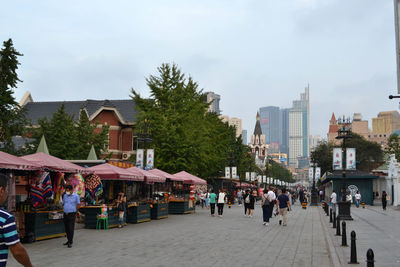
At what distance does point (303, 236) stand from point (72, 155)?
30.7 meters

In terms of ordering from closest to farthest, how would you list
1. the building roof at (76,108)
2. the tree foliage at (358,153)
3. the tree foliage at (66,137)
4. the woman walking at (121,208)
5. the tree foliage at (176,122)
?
the woman walking at (121,208), the tree foliage at (176,122), the tree foliage at (66,137), the building roof at (76,108), the tree foliage at (358,153)

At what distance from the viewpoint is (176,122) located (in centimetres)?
4081

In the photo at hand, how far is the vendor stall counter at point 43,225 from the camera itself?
14.8m

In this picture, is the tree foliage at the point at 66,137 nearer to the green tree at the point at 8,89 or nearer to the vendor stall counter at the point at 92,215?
the green tree at the point at 8,89

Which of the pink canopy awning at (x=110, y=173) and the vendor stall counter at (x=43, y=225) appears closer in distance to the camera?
the vendor stall counter at (x=43, y=225)

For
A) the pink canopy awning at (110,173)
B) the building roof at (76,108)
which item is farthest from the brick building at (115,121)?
the pink canopy awning at (110,173)

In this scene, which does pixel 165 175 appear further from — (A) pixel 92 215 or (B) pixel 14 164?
(B) pixel 14 164

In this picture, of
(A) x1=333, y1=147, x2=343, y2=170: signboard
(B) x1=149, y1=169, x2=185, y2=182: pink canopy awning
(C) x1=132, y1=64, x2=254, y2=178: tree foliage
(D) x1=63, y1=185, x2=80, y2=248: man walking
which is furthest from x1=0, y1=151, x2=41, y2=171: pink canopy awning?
(A) x1=333, y1=147, x2=343, y2=170: signboard

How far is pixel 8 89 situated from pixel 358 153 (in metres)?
68.1

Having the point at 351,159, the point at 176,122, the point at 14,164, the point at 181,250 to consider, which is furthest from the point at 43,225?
the point at 351,159

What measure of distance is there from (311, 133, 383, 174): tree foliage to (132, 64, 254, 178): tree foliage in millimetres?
40978

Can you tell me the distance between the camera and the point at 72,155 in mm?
44000

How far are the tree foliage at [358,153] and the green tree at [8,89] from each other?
5809 cm

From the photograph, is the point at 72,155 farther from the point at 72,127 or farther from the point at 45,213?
the point at 45,213
